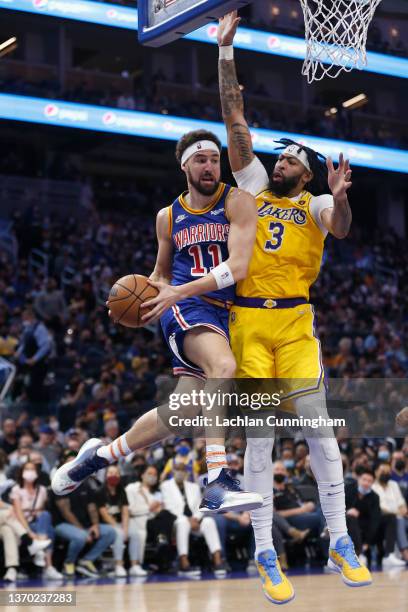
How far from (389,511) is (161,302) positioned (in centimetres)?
852

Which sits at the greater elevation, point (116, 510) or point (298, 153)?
point (298, 153)

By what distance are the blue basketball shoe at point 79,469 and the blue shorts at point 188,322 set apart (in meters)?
0.95

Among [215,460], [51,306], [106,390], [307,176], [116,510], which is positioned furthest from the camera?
[51,306]

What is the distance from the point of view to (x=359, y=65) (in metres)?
7.45

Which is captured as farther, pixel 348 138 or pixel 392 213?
pixel 392 213

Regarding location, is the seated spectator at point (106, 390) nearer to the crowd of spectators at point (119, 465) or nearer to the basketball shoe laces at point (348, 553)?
the crowd of spectators at point (119, 465)

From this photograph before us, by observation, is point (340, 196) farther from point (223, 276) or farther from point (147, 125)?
point (147, 125)

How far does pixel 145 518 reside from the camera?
12391 millimetres

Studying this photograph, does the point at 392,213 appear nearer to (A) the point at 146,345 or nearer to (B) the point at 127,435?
(A) the point at 146,345

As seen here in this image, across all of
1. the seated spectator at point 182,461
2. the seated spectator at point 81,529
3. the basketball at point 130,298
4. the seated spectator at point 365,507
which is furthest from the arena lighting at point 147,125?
the basketball at point 130,298

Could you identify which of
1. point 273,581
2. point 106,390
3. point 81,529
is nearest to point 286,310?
point 273,581

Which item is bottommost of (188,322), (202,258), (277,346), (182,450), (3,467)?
(3,467)

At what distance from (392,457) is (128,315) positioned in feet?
31.0

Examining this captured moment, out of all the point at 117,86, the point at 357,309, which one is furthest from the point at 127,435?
the point at 117,86
